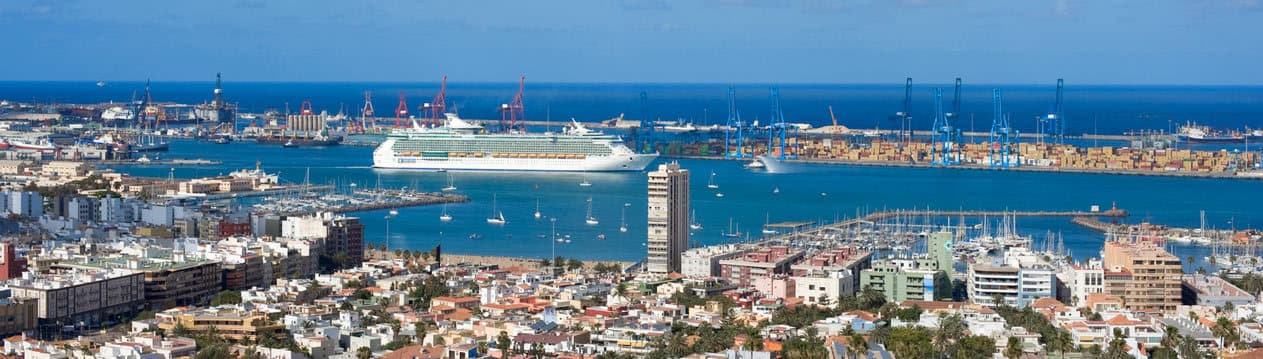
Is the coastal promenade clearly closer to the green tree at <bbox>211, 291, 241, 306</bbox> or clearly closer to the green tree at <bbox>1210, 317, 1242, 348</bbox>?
the green tree at <bbox>1210, 317, 1242, 348</bbox>

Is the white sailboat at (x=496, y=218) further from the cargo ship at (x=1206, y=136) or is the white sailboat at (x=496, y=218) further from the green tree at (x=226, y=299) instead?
the cargo ship at (x=1206, y=136)

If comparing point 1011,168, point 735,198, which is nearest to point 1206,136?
point 1011,168

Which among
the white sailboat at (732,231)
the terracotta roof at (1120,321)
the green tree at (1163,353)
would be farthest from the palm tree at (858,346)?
the white sailboat at (732,231)

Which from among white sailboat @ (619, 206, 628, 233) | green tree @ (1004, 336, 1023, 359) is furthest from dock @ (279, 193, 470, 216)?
green tree @ (1004, 336, 1023, 359)

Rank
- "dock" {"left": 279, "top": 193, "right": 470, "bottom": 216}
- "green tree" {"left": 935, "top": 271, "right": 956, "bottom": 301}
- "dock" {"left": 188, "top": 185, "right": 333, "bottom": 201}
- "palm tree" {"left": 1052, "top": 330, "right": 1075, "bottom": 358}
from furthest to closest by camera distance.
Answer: "dock" {"left": 188, "top": 185, "right": 333, "bottom": 201}
"dock" {"left": 279, "top": 193, "right": 470, "bottom": 216}
"green tree" {"left": 935, "top": 271, "right": 956, "bottom": 301}
"palm tree" {"left": 1052, "top": 330, "right": 1075, "bottom": 358}

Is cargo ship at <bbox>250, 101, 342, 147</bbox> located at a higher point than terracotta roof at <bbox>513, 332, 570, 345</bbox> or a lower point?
higher

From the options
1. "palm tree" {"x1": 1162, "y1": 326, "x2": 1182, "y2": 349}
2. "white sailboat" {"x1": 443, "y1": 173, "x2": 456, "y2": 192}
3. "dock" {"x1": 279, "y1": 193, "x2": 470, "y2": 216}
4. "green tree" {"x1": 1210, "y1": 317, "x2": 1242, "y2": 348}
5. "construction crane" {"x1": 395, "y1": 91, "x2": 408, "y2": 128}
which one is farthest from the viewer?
"construction crane" {"x1": 395, "y1": 91, "x2": 408, "y2": 128}

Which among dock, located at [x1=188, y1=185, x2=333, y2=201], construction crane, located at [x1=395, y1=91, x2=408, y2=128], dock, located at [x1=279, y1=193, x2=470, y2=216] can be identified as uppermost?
construction crane, located at [x1=395, y1=91, x2=408, y2=128]
